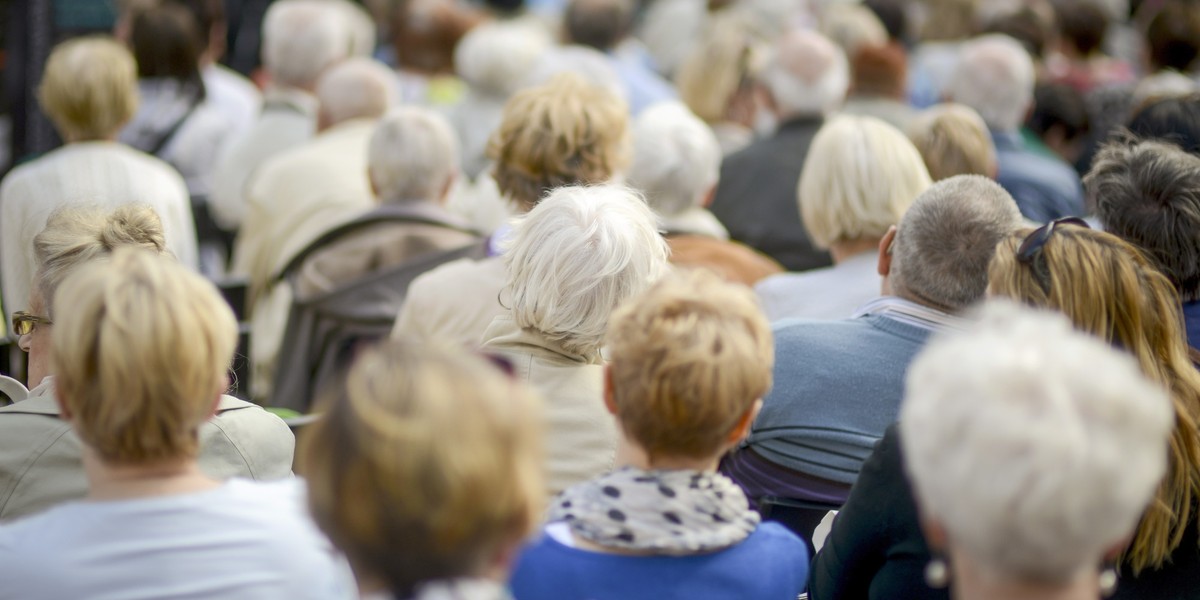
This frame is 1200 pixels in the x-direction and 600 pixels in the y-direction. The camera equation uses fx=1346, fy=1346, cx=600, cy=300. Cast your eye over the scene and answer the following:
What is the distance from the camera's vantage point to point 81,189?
443 centimetres

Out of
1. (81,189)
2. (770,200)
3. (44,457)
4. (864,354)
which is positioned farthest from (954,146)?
(44,457)

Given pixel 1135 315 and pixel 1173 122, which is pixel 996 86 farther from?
pixel 1135 315

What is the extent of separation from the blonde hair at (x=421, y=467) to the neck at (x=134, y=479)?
0.39 m

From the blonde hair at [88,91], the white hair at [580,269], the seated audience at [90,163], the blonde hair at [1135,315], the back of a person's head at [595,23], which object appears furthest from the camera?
the back of a person's head at [595,23]

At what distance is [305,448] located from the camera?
164cm

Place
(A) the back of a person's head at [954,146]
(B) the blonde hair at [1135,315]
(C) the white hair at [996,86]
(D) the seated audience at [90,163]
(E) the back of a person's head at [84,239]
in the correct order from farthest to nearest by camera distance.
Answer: (C) the white hair at [996,86] < (A) the back of a person's head at [954,146] < (D) the seated audience at [90,163] < (E) the back of a person's head at [84,239] < (B) the blonde hair at [1135,315]

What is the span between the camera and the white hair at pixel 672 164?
179 inches

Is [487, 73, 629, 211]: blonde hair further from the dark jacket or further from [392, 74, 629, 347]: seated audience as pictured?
the dark jacket

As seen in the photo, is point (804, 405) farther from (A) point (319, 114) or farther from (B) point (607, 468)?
(A) point (319, 114)

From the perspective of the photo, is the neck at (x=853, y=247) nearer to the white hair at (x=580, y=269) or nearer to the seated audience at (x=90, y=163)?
the white hair at (x=580, y=269)

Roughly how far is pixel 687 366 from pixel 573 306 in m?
0.82

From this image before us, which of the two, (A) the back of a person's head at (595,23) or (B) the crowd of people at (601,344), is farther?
(A) the back of a person's head at (595,23)

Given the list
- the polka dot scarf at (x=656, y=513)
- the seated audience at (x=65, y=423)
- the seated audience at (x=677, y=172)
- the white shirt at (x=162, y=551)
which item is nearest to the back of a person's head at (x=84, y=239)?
the seated audience at (x=65, y=423)

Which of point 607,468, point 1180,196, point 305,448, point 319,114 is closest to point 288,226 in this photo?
point 319,114
